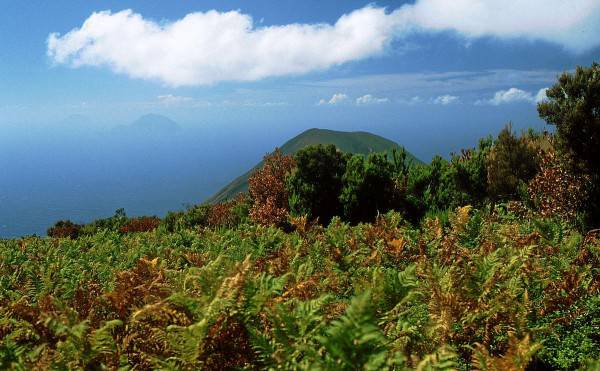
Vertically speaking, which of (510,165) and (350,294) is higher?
(510,165)

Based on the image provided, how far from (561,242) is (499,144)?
8.67 metres

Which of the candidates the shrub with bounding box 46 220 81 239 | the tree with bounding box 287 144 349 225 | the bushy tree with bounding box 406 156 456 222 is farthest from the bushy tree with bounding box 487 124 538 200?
the shrub with bounding box 46 220 81 239

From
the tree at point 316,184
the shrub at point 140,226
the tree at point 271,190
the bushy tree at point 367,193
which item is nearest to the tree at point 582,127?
the bushy tree at point 367,193

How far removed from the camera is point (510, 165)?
13.8m

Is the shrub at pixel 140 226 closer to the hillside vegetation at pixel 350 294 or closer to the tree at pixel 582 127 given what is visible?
the hillside vegetation at pixel 350 294

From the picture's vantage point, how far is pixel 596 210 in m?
10.0

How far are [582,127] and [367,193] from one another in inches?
290

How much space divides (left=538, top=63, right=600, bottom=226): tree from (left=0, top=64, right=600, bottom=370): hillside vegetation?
3 cm

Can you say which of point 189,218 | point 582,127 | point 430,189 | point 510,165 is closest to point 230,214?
point 189,218

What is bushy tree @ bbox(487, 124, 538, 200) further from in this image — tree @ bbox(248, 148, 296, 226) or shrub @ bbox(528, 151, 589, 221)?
tree @ bbox(248, 148, 296, 226)

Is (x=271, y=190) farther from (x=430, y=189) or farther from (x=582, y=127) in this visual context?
(x=582, y=127)

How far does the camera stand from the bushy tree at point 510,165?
44.7 ft

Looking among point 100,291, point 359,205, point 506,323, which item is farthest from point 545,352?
point 359,205

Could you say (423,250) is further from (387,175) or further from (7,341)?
(387,175)
